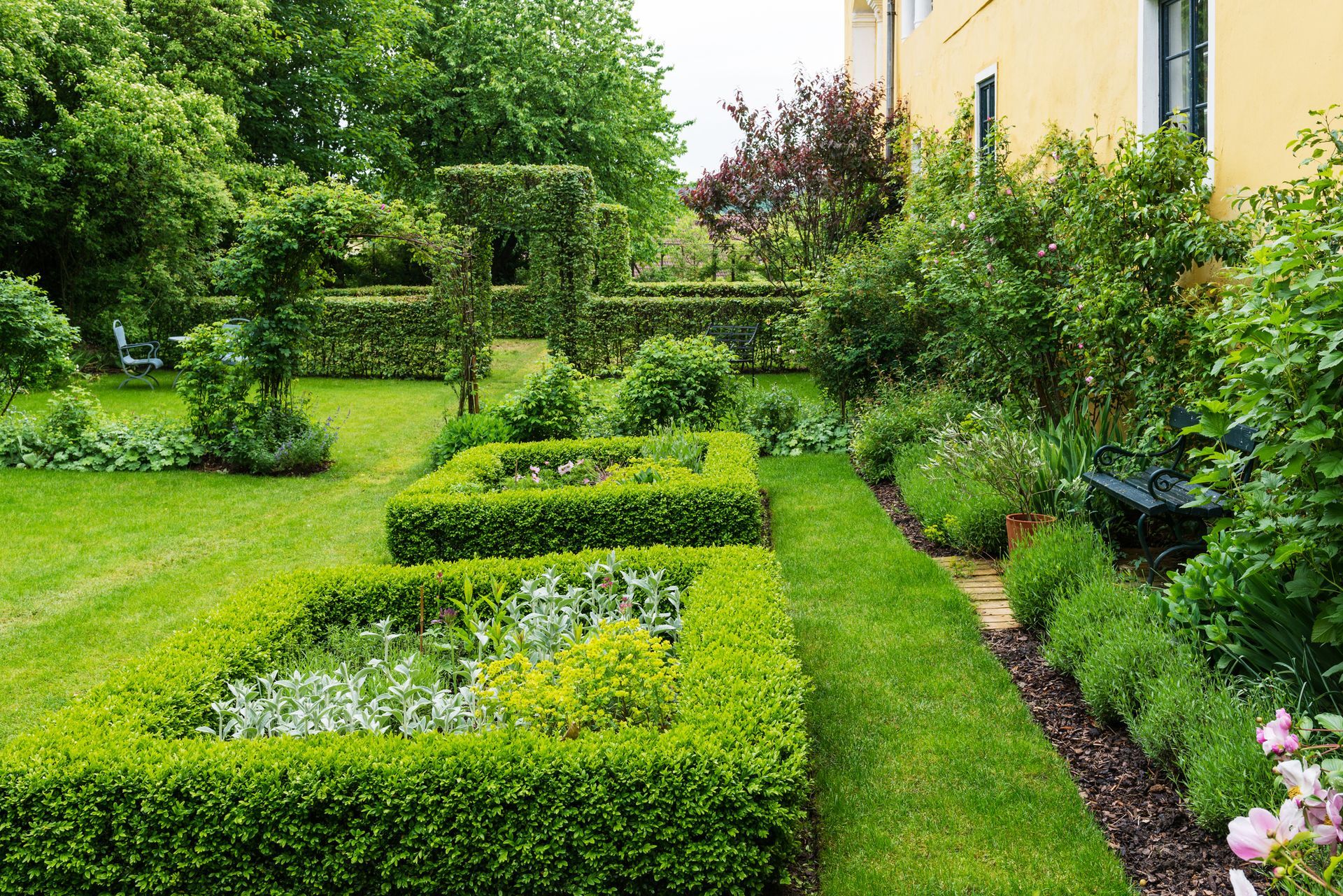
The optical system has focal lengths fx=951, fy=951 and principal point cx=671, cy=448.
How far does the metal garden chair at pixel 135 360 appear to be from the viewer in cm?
1519

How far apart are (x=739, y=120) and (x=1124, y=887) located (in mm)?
15034

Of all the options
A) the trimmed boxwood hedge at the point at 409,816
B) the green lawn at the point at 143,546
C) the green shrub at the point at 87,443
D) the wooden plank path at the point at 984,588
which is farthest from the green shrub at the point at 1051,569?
the green shrub at the point at 87,443

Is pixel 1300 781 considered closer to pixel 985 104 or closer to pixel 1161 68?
pixel 1161 68

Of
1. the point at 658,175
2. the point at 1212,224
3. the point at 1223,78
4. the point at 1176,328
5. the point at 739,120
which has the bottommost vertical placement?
the point at 1176,328

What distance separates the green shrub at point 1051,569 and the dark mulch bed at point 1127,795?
25 cm

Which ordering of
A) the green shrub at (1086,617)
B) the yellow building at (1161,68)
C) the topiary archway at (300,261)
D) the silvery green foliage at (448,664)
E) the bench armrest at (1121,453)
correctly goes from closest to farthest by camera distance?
1. the silvery green foliage at (448,664)
2. the green shrub at (1086,617)
3. the yellow building at (1161,68)
4. the bench armrest at (1121,453)
5. the topiary archway at (300,261)

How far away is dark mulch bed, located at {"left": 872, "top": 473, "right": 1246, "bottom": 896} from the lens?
2.94 metres

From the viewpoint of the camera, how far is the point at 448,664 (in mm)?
4098

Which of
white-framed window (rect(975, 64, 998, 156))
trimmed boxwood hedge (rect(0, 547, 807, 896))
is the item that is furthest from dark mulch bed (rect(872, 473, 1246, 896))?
white-framed window (rect(975, 64, 998, 156))

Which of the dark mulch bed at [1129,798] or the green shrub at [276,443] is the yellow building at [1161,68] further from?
the green shrub at [276,443]

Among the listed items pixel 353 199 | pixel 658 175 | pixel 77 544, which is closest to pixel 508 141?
pixel 658 175

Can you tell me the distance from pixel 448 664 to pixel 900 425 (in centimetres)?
565

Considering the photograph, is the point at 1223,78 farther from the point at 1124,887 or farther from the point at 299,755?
the point at 299,755

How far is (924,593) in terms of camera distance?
18.3 ft
